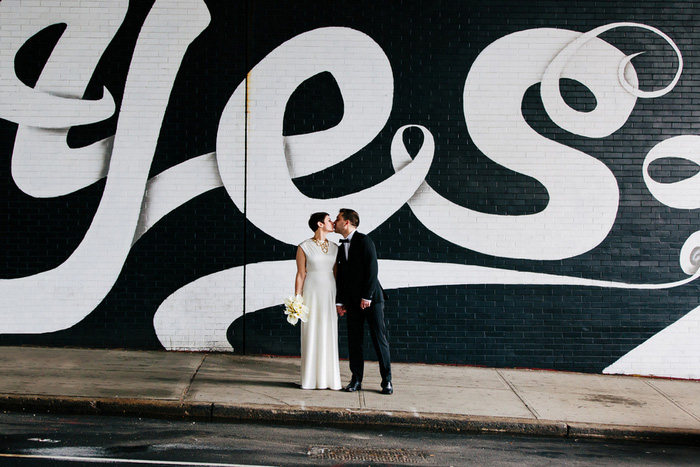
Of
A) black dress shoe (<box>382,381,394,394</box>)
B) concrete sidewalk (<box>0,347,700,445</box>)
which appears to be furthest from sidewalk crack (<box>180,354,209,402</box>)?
black dress shoe (<box>382,381,394,394</box>)

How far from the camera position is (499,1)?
32.2 ft

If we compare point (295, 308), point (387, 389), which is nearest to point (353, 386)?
point (387, 389)

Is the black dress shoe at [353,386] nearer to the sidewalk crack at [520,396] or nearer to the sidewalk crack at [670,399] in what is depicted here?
the sidewalk crack at [520,396]

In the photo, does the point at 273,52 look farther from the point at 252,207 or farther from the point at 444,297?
the point at 444,297

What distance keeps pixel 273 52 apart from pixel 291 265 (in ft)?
9.54

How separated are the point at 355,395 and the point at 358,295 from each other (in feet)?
3.60

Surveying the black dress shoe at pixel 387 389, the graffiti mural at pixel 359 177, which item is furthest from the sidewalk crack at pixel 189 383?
the black dress shoe at pixel 387 389

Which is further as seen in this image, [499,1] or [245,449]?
[499,1]

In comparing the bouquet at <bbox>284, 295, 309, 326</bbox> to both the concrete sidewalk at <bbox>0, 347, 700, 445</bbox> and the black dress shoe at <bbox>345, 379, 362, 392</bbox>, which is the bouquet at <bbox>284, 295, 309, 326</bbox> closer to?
the concrete sidewalk at <bbox>0, 347, 700, 445</bbox>

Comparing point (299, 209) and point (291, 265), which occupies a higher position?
point (299, 209)

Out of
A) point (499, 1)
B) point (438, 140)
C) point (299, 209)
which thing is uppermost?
point (499, 1)

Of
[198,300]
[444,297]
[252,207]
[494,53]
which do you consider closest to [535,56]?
[494,53]

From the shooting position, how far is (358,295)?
26.3 ft

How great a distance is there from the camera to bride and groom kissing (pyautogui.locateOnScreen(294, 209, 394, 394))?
26.1 ft
